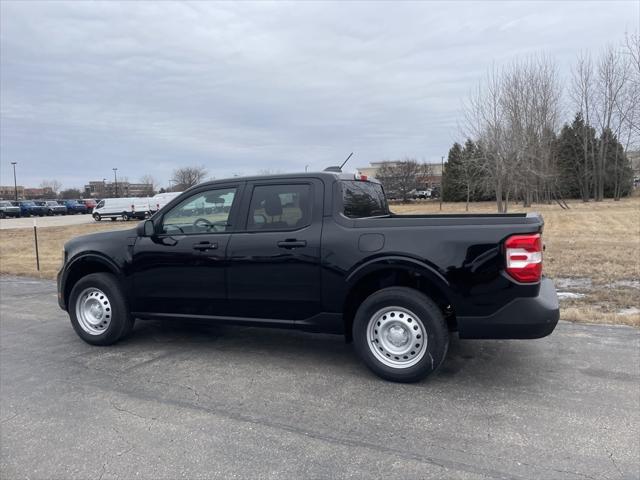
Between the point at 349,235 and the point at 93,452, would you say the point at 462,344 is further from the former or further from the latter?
the point at 93,452

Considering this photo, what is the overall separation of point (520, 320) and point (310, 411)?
5.88 ft

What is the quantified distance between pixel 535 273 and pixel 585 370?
1278 millimetres

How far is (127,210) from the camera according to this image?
131ft

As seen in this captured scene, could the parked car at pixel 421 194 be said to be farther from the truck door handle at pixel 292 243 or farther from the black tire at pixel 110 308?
the truck door handle at pixel 292 243

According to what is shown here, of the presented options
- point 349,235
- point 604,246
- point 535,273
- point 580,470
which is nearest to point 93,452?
point 349,235

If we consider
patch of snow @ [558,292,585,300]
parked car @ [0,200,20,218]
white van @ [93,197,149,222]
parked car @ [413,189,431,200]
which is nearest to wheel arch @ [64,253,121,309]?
patch of snow @ [558,292,585,300]

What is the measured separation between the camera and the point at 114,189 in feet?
337

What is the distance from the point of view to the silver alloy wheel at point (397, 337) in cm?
423

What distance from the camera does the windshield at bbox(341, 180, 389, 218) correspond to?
→ 4.79 meters

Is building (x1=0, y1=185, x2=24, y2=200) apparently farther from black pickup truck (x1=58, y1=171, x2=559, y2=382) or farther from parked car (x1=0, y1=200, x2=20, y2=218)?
black pickup truck (x1=58, y1=171, x2=559, y2=382)

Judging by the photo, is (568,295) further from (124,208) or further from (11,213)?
(11,213)

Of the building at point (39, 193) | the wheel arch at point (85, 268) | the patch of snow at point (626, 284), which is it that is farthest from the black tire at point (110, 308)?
the building at point (39, 193)

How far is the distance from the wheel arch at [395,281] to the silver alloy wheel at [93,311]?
2.73 metres

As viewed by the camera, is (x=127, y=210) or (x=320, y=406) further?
(x=127, y=210)
